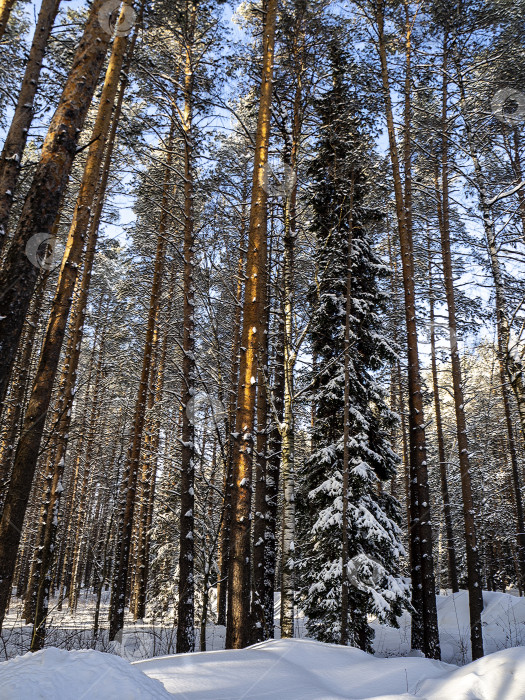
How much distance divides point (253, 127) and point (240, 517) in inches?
489

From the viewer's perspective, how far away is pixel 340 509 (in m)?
9.16

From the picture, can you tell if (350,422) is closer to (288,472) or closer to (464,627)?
(288,472)

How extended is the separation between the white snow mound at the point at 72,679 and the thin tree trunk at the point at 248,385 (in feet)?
12.3

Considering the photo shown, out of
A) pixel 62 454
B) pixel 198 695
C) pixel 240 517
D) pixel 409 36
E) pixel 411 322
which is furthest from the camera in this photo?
pixel 409 36

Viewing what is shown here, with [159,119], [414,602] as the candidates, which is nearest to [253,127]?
[159,119]

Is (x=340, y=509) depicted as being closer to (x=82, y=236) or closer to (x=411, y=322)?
(x=411, y=322)

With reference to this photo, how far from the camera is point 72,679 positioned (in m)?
2.10

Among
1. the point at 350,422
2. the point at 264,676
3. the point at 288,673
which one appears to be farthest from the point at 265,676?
the point at 350,422

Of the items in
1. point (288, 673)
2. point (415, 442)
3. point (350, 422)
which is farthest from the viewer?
point (415, 442)

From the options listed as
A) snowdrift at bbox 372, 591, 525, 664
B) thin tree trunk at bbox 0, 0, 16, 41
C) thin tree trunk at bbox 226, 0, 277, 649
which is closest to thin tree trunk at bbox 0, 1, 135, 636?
thin tree trunk at bbox 226, 0, 277, 649

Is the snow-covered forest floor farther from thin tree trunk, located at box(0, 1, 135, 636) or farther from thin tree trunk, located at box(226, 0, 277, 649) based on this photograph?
thin tree trunk, located at box(0, 1, 135, 636)

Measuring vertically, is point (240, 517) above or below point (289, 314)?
below

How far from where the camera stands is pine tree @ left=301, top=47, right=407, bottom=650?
8.93 m

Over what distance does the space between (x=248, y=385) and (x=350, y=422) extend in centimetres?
432
